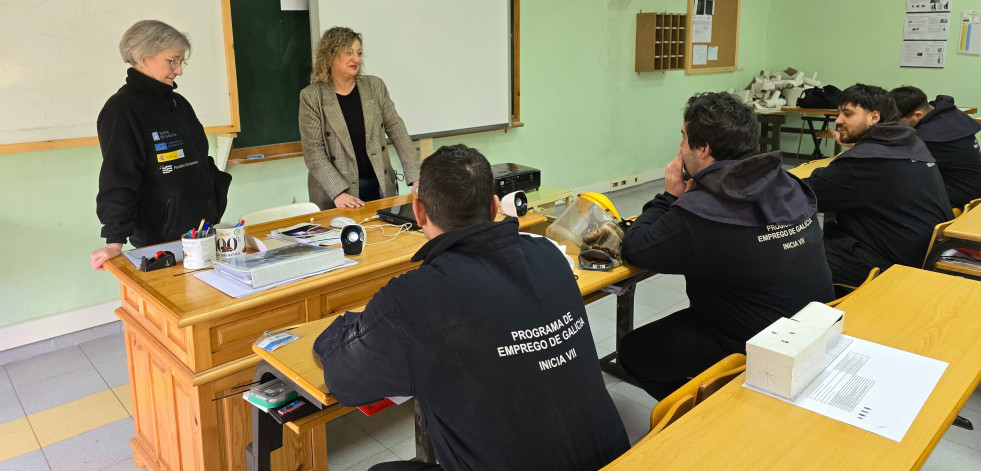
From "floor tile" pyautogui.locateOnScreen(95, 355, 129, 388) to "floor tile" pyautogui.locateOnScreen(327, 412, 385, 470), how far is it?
1165 millimetres

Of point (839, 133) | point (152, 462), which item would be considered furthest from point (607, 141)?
point (152, 462)

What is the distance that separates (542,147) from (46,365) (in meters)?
4.07

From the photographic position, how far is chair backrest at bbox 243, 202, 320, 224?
3094 mm

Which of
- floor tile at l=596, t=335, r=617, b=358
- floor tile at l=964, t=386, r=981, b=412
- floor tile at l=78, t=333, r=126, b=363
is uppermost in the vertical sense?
floor tile at l=596, t=335, r=617, b=358

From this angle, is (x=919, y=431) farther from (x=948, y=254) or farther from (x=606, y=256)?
(x=948, y=254)

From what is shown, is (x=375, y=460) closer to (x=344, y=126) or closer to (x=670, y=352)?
(x=670, y=352)

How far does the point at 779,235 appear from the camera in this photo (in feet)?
6.71

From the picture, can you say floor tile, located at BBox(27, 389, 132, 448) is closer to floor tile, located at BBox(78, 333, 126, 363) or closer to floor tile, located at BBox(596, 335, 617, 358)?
floor tile, located at BBox(78, 333, 126, 363)

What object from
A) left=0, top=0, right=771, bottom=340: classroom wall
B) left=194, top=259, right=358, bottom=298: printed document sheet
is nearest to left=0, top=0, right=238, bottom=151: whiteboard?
left=0, top=0, right=771, bottom=340: classroom wall

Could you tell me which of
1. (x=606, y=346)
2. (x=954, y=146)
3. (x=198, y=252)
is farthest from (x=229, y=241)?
(x=954, y=146)

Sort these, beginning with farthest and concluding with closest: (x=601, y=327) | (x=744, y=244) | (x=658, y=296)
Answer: (x=658, y=296) → (x=601, y=327) → (x=744, y=244)

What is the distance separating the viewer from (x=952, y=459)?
2.57m

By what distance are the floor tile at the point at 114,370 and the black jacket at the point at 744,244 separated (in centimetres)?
251

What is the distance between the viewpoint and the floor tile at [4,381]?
323 centimetres
